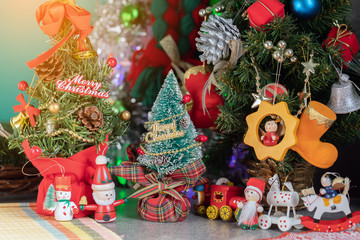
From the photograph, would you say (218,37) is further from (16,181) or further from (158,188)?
(16,181)

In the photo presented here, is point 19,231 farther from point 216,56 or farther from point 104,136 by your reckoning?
point 216,56

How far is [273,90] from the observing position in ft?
3.95

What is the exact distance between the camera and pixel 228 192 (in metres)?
1.29

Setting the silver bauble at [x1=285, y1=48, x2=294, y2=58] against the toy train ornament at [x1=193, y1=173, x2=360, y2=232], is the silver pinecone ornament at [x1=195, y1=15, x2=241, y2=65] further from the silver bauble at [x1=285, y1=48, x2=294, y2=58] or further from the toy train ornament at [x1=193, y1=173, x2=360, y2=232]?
the toy train ornament at [x1=193, y1=173, x2=360, y2=232]

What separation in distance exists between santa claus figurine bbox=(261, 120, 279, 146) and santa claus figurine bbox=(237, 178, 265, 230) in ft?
0.35

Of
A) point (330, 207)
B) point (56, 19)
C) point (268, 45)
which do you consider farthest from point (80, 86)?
point (330, 207)

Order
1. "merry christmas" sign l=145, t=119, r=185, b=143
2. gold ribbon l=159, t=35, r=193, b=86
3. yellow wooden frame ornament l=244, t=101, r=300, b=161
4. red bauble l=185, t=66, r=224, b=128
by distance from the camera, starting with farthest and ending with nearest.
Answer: gold ribbon l=159, t=35, r=193, b=86, red bauble l=185, t=66, r=224, b=128, "merry christmas" sign l=145, t=119, r=185, b=143, yellow wooden frame ornament l=244, t=101, r=300, b=161

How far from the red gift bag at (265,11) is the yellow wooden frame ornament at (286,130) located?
21cm

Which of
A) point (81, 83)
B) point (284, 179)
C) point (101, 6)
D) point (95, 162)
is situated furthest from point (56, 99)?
point (284, 179)

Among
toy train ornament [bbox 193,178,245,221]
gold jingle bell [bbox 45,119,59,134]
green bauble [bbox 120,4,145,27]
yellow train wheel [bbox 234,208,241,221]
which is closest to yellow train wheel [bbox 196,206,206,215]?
toy train ornament [bbox 193,178,245,221]

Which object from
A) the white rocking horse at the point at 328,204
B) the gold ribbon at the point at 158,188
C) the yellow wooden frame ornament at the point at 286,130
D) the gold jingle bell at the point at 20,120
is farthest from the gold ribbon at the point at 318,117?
the gold jingle bell at the point at 20,120

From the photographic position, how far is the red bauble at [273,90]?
3.94ft

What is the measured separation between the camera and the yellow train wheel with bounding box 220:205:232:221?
1.26 metres

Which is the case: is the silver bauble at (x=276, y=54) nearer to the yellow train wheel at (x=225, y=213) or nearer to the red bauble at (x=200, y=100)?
the red bauble at (x=200, y=100)
